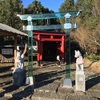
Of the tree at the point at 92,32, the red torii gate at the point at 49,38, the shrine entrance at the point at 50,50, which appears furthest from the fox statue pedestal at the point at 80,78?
the shrine entrance at the point at 50,50

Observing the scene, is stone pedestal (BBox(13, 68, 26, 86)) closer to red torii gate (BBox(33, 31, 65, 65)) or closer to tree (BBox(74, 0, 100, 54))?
red torii gate (BBox(33, 31, 65, 65))

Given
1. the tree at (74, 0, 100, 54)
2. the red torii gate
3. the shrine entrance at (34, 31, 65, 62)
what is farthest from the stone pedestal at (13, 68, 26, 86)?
the tree at (74, 0, 100, 54)

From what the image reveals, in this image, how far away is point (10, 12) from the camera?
96.2 ft

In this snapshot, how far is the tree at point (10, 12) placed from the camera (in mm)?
29328

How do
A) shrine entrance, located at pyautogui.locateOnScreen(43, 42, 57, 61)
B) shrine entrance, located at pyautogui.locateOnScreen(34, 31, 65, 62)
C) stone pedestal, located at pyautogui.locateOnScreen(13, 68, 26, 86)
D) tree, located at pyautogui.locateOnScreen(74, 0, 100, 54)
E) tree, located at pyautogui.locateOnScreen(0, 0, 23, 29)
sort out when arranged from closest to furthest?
stone pedestal, located at pyautogui.locateOnScreen(13, 68, 26, 86), shrine entrance, located at pyautogui.locateOnScreen(34, 31, 65, 62), tree, located at pyautogui.locateOnScreen(74, 0, 100, 54), shrine entrance, located at pyautogui.locateOnScreen(43, 42, 57, 61), tree, located at pyautogui.locateOnScreen(0, 0, 23, 29)

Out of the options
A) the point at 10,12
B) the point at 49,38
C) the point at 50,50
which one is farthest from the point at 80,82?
the point at 10,12

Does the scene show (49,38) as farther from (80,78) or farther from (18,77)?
(80,78)

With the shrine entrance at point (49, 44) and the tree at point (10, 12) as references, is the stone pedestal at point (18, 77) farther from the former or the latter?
the tree at point (10, 12)

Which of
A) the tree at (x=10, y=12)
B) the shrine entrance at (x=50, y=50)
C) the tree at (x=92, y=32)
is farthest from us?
the tree at (x=10, y=12)

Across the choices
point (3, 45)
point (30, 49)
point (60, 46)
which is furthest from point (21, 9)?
point (30, 49)

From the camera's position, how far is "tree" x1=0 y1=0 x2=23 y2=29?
2933 centimetres

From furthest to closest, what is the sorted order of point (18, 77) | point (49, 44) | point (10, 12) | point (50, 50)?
point (10, 12), point (49, 44), point (50, 50), point (18, 77)

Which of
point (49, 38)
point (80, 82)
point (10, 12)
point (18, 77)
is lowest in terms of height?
point (80, 82)

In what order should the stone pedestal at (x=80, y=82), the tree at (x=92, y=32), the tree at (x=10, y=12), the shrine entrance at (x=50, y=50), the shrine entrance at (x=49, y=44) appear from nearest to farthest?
the stone pedestal at (x=80, y=82) < the shrine entrance at (x=49, y=44) < the tree at (x=92, y=32) < the shrine entrance at (x=50, y=50) < the tree at (x=10, y=12)
